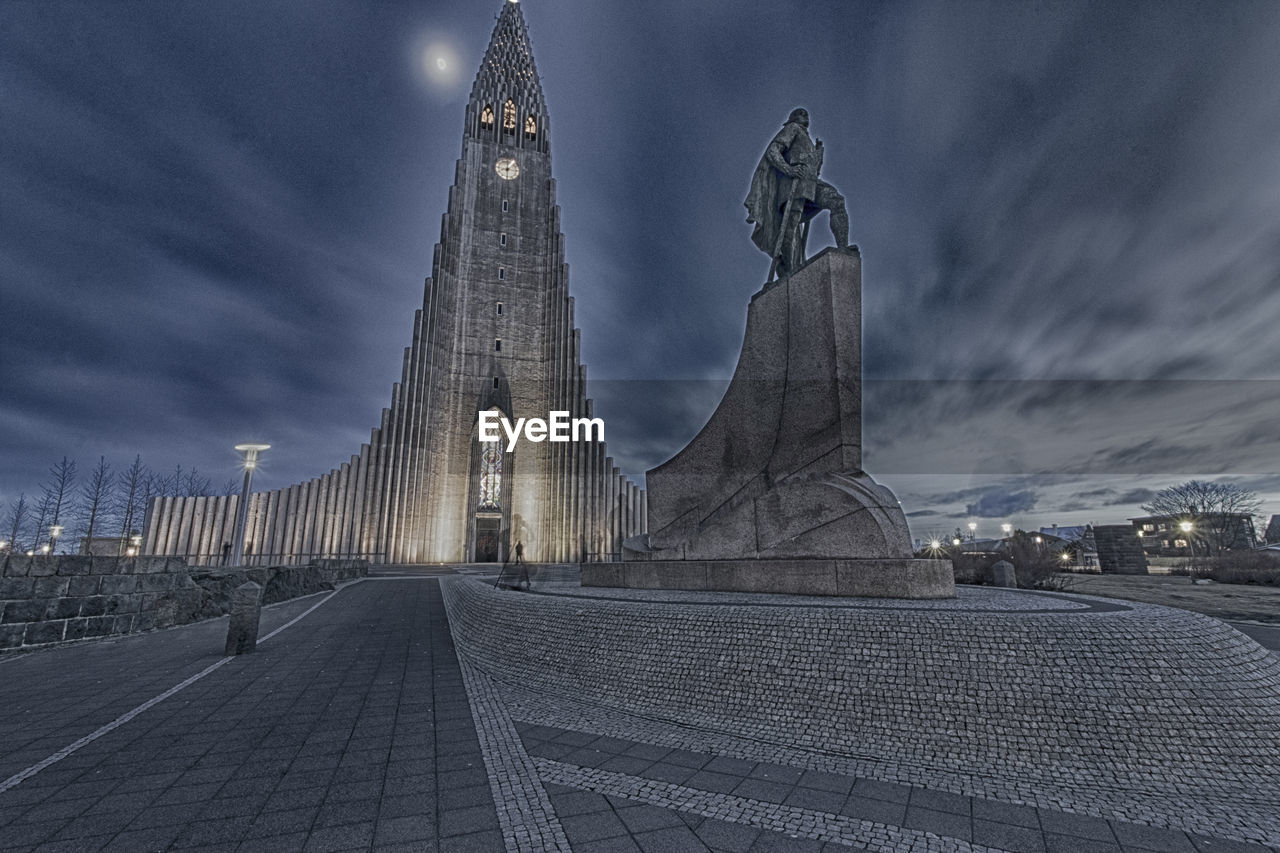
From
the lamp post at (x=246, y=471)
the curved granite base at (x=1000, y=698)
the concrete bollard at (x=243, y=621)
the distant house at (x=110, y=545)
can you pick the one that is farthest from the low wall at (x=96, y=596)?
the distant house at (x=110, y=545)

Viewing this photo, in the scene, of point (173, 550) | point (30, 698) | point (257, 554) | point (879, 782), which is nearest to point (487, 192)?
point (257, 554)

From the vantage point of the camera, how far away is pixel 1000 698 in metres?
3.60

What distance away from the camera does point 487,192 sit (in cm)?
3812

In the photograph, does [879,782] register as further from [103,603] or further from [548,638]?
[103,603]

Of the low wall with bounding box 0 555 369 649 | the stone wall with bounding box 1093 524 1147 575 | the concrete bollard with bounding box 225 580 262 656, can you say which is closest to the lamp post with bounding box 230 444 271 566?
the low wall with bounding box 0 555 369 649

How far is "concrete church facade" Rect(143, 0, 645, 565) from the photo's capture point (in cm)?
3231

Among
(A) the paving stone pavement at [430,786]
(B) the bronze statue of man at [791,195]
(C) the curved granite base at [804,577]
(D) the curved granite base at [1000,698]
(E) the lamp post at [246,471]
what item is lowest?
(A) the paving stone pavement at [430,786]

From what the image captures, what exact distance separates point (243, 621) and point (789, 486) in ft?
25.4

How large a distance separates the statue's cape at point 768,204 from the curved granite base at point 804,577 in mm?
5975

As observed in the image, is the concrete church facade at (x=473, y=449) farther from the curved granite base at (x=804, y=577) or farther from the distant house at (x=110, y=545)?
the curved granite base at (x=804, y=577)

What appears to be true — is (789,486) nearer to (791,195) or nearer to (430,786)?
(791,195)

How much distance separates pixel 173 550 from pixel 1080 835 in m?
47.3

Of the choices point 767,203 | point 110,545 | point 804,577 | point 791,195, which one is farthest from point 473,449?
point 110,545

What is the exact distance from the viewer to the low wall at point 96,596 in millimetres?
7270
